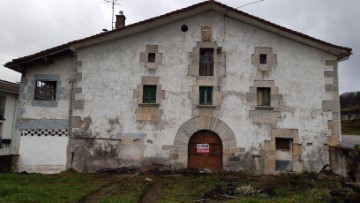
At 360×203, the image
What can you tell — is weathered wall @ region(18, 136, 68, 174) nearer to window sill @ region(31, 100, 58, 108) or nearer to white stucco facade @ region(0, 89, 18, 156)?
window sill @ region(31, 100, 58, 108)

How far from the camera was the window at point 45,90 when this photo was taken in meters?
13.3

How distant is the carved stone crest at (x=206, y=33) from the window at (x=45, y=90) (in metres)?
6.07

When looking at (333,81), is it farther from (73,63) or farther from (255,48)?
(73,63)

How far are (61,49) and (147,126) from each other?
171 inches

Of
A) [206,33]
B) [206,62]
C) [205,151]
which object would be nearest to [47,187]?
[205,151]

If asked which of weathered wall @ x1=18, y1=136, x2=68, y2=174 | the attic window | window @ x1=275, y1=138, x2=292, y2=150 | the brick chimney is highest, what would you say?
the brick chimney

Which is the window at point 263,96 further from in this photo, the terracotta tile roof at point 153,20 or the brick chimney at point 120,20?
the brick chimney at point 120,20

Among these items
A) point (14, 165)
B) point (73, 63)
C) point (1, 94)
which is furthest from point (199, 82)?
point (1, 94)

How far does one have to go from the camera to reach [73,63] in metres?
13.2

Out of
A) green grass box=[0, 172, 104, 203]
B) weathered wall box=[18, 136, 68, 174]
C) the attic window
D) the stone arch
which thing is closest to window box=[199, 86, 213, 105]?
the stone arch

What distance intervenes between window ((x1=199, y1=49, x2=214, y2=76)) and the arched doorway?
2.24 metres

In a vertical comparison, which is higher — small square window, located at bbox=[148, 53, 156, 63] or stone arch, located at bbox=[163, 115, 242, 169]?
small square window, located at bbox=[148, 53, 156, 63]

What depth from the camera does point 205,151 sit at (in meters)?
12.7

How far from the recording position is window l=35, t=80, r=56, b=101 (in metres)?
13.3
